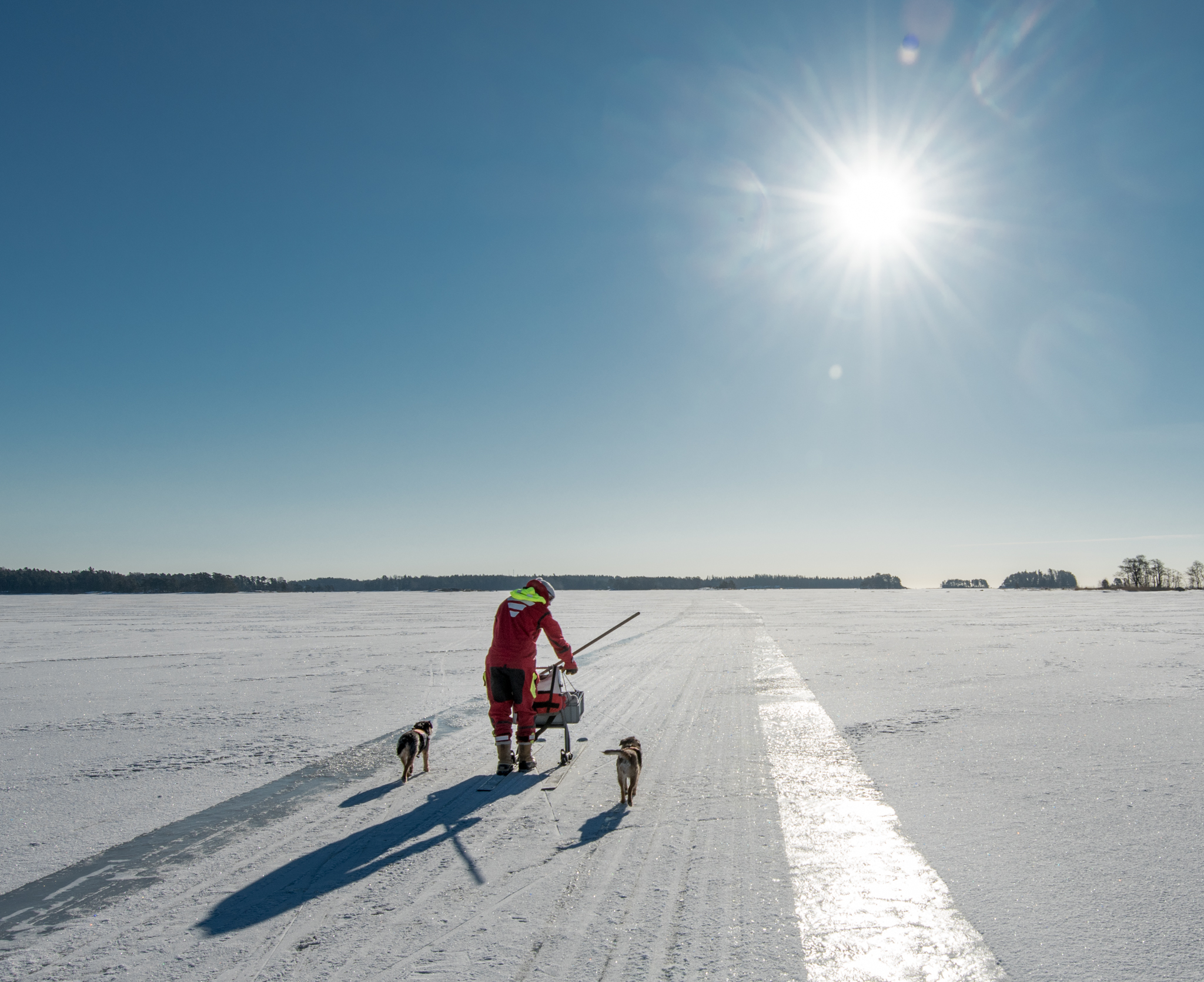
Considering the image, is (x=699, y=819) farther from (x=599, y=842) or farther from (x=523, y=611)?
(x=523, y=611)

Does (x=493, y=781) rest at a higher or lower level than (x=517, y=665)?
lower

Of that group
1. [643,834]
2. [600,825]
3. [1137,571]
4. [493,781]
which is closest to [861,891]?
[643,834]

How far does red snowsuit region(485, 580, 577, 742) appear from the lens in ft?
20.2

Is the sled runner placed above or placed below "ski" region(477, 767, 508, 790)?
above

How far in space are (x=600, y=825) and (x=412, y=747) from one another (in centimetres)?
191

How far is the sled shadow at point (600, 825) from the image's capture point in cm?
431

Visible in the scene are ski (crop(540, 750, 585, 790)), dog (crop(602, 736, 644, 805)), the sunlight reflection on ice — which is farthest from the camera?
ski (crop(540, 750, 585, 790))

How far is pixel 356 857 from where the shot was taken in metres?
4.09

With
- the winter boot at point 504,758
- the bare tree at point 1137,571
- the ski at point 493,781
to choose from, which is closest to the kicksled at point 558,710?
the winter boot at point 504,758

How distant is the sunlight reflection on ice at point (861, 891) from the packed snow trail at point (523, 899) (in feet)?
0.05

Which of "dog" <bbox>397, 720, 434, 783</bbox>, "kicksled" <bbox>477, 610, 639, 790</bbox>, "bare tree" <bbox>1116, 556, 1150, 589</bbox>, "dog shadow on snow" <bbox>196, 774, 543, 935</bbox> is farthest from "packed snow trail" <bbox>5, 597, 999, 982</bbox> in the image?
"bare tree" <bbox>1116, 556, 1150, 589</bbox>

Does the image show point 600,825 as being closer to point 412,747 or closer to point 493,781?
point 493,781

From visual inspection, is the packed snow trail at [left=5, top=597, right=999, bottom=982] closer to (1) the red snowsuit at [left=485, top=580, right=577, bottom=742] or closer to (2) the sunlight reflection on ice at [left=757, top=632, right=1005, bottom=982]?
(2) the sunlight reflection on ice at [left=757, top=632, right=1005, bottom=982]

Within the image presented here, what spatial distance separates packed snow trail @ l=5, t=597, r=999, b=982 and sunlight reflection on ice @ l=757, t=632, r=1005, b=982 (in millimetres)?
16
